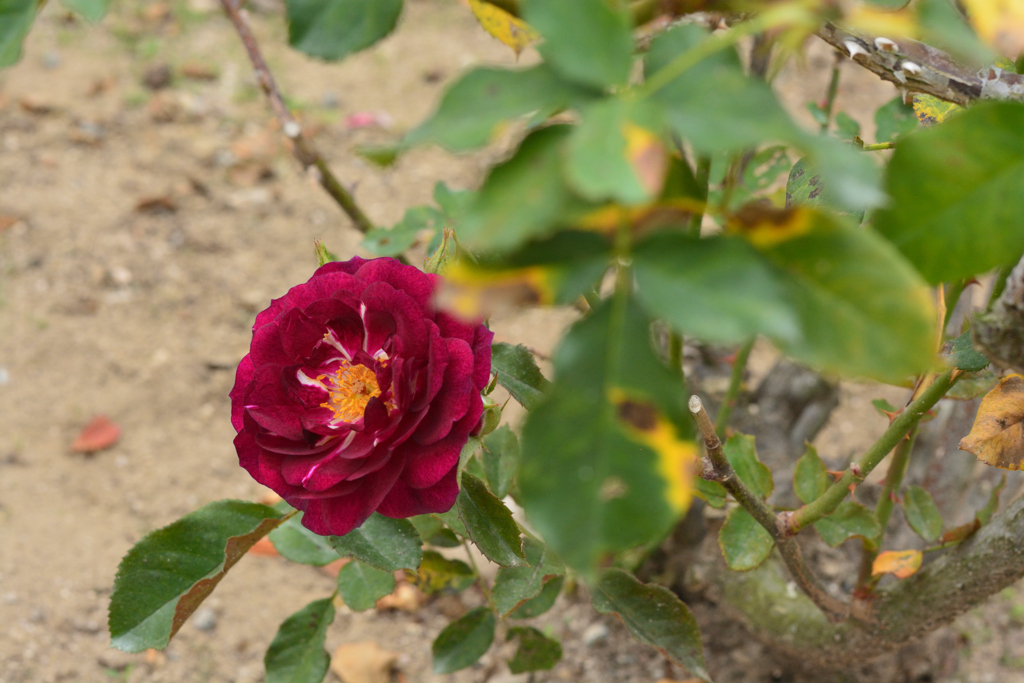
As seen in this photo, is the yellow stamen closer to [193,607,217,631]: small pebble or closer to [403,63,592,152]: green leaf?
[403,63,592,152]: green leaf

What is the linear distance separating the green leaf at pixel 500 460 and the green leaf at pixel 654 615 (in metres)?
0.16

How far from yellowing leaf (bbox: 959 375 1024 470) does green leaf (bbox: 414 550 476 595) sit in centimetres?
59

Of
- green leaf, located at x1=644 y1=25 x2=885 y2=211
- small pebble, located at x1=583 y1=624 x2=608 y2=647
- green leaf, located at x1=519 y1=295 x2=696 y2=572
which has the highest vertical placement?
green leaf, located at x1=644 y1=25 x2=885 y2=211

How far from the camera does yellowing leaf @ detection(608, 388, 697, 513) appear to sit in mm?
302

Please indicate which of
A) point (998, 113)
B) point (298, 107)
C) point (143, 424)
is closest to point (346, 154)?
point (298, 107)

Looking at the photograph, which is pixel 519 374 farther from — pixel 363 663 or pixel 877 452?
pixel 363 663

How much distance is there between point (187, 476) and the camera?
5.41ft

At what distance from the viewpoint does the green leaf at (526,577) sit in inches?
31.8

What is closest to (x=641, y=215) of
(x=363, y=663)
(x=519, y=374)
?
(x=519, y=374)

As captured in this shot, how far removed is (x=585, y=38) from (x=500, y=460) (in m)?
0.60

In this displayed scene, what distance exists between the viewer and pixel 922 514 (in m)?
0.95

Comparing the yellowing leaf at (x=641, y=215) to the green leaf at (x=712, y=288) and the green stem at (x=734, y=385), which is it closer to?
the green leaf at (x=712, y=288)

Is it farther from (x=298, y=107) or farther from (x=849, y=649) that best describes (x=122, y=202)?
(x=849, y=649)

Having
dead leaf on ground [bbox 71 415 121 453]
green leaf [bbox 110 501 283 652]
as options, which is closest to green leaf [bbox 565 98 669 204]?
green leaf [bbox 110 501 283 652]
